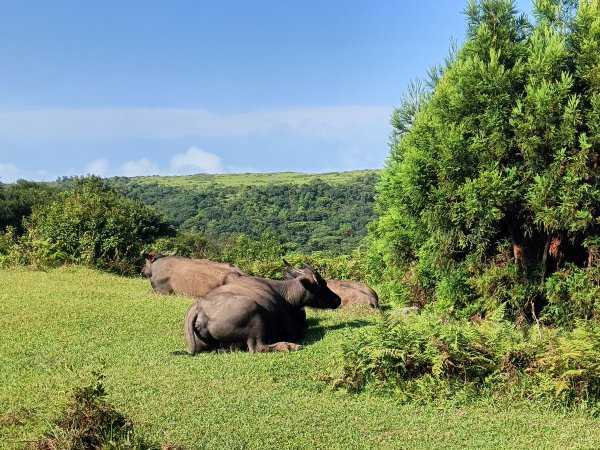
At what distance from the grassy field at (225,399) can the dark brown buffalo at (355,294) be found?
316 cm

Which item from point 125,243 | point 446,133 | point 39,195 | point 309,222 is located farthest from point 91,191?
point 309,222

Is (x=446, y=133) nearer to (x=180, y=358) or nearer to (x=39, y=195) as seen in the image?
(x=180, y=358)

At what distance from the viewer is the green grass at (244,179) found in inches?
5098

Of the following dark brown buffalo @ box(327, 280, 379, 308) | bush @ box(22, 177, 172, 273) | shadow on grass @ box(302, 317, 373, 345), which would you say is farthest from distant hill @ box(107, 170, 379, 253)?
shadow on grass @ box(302, 317, 373, 345)

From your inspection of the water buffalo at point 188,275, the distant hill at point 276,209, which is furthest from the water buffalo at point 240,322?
the distant hill at point 276,209

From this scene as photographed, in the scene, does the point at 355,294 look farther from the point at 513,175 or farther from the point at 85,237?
the point at 85,237

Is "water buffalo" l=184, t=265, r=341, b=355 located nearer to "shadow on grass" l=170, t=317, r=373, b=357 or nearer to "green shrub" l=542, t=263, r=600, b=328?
"shadow on grass" l=170, t=317, r=373, b=357

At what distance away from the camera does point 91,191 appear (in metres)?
24.7

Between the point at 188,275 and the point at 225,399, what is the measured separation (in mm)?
8272

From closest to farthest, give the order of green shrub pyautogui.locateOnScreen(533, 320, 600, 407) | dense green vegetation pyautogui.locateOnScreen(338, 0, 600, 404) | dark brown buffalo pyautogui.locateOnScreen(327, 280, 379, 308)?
green shrub pyautogui.locateOnScreen(533, 320, 600, 407)
dense green vegetation pyautogui.locateOnScreen(338, 0, 600, 404)
dark brown buffalo pyautogui.locateOnScreen(327, 280, 379, 308)

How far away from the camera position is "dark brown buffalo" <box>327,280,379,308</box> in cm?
1524

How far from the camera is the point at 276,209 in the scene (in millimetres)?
87188

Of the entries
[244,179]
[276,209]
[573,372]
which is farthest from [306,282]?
[244,179]

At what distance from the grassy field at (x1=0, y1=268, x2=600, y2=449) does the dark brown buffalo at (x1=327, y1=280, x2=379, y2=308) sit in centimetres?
316
